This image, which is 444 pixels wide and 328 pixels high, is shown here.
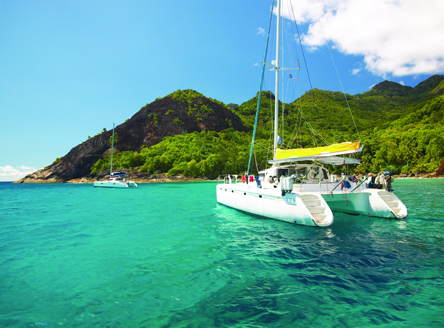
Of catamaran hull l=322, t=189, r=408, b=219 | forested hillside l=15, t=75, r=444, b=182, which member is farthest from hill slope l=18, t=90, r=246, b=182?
catamaran hull l=322, t=189, r=408, b=219

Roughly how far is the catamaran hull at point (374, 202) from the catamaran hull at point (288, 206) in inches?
53.9

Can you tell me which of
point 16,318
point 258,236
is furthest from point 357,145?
point 16,318

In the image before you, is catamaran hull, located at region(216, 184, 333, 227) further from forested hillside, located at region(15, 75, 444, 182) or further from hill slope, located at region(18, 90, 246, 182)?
hill slope, located at region(18, 90, 246, 182)

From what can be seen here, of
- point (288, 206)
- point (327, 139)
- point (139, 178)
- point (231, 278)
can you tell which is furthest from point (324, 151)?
point (139, 178)

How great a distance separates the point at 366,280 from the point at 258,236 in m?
3.86

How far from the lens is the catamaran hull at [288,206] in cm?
841

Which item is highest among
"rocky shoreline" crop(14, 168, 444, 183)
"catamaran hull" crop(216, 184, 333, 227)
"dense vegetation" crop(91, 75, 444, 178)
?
"dense vegetation" crop(91, 75, 444, 178)

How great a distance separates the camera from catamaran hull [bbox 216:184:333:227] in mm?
8406

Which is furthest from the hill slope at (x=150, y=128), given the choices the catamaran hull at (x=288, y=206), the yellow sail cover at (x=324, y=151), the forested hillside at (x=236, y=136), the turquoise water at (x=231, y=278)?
the turquoise water at (x=231, y=278)

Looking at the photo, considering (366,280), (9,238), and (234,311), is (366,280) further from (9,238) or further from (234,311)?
(9,238)

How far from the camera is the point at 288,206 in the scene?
9.05 metres

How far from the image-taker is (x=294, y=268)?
17.3 feet

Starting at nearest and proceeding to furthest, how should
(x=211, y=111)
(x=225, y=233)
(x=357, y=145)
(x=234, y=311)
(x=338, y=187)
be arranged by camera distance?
(x=234, y=311) < (x=225, y=233) < (x=357, y=145) < (x=338, y=187) < (x=211, y=111)

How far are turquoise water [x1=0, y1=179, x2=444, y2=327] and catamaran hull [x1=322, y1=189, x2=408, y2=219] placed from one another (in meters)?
1.05
